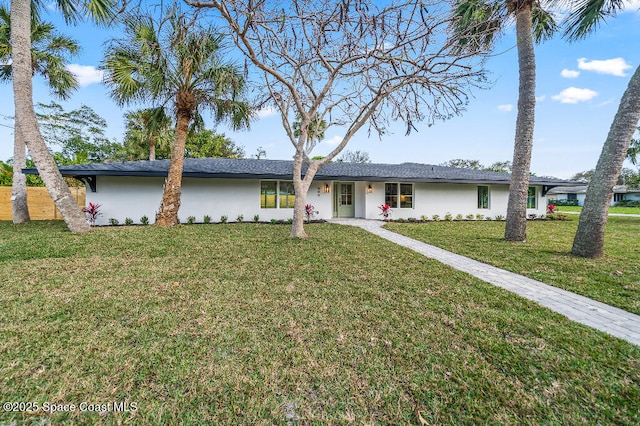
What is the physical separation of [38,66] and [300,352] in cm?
1629

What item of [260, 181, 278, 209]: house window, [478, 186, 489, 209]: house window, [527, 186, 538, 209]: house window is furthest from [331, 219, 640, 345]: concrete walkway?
[527, 186, 538, 209]: house window

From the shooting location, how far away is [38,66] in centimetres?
1097

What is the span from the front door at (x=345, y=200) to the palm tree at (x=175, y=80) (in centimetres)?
666

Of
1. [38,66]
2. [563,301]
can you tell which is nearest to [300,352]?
[563,301]

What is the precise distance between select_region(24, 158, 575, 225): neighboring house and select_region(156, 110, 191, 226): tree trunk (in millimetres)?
1376

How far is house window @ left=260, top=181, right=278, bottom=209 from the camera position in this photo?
40.7 ft

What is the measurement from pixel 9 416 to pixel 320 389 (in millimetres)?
1896

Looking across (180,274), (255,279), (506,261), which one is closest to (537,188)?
(506,261)

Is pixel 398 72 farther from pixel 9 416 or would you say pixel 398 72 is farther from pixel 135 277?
pixel 9 416

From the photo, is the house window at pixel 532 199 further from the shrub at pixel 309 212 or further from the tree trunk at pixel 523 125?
the shrub at pixel 309 212

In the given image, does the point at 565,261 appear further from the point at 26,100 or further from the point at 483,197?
the point at 26,100

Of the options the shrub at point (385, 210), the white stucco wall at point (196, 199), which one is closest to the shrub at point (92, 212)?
the white stucco wall at point (196, 199)

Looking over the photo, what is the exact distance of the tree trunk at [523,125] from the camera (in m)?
7.14

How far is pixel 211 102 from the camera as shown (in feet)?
30.3
